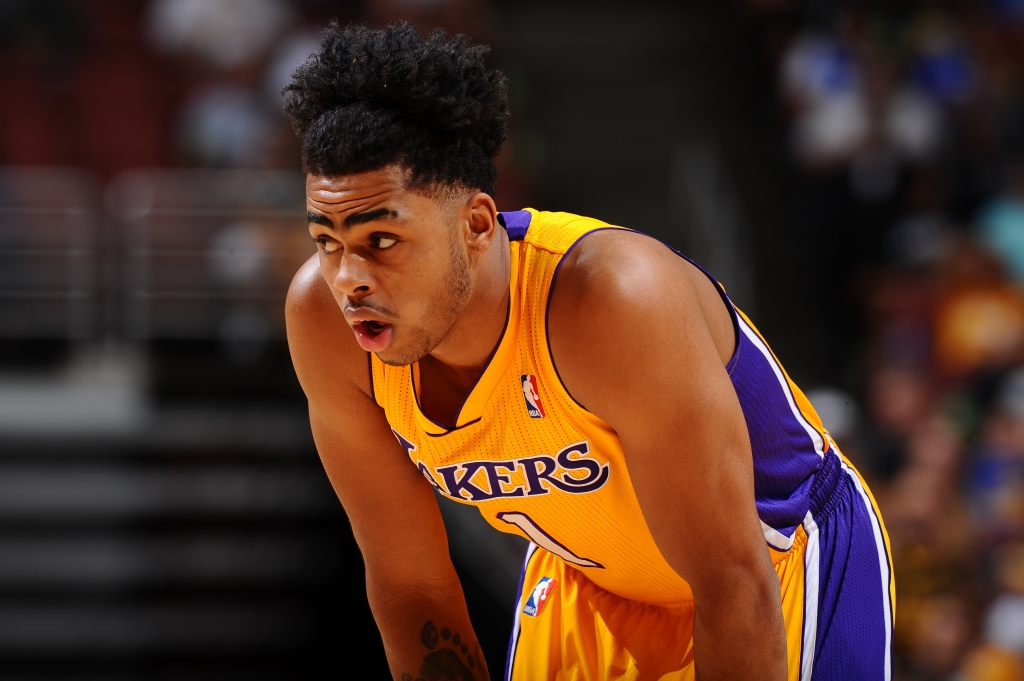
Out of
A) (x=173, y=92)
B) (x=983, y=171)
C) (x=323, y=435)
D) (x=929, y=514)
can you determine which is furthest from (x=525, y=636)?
(x=173, y=92)

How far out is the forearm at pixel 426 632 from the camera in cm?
256

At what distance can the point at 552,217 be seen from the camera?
7.47 feet

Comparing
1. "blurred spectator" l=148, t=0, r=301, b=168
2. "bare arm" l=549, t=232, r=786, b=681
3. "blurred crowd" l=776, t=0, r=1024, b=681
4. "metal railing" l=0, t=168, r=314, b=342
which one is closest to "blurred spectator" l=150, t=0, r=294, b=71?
"blurred spectator" l=148, t=0, r=301, b=168

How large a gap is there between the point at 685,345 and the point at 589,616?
924 mm

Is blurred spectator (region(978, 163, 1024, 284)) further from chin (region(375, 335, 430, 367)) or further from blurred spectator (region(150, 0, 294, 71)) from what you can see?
chin (region(375, 335, 430, 367))

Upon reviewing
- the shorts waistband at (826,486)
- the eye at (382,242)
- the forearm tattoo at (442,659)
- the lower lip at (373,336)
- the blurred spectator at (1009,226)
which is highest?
the blurred spectator at (1009,226)

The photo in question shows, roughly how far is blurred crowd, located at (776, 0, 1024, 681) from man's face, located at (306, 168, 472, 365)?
11.4 feet

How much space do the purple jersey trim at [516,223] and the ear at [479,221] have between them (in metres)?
0.13

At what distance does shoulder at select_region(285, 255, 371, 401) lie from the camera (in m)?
2.31

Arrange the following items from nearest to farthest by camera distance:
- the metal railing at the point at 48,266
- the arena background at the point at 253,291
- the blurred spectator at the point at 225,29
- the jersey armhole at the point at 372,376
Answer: the jersey armhole at the point at 372,376 → the arena background at the point at 253,291 → the metal railing at the point at 48,266 → the blurred spectator at the point at 225,29

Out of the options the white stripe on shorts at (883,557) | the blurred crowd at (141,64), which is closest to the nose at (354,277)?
the white stripe on shorts at (883,557)

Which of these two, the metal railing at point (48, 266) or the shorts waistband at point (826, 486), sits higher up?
the metal railing at point (48, 266)

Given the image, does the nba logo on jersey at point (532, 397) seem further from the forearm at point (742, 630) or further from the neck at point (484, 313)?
the forearm at point (742, 630)

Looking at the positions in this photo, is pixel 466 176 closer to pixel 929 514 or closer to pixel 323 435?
pixel 323 435
